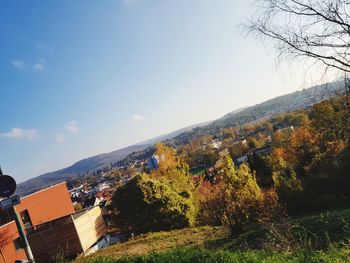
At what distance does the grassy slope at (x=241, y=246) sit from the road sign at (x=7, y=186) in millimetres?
2899

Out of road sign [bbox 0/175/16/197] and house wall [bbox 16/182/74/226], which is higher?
road sign [bbox 0/175/16/197]

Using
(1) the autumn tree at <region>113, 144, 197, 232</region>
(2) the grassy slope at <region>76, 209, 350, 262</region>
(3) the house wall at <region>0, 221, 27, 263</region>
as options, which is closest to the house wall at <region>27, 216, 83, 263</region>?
(1) the autumn tree at <region>113, 144, 197, 232</region>

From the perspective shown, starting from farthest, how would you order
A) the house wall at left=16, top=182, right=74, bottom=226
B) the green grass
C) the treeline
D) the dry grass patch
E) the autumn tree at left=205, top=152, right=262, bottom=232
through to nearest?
the house wall at left=16, top=182, right=74, bottom=226, the treeline, the autumn tree at left=205, top=152, right=262, bottom=232, the dry grass patch, the green grass

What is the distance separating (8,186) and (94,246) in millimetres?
18524

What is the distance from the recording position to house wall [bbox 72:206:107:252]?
991 inches

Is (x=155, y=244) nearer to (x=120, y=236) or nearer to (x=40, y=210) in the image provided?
(x=120, y=236)

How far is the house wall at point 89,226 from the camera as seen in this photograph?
2518cm

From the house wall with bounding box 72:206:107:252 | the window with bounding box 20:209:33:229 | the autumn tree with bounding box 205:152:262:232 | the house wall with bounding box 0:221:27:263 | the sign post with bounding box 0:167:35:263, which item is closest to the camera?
the sign post with bounding box 0:167:35:263

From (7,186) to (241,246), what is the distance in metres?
9.23

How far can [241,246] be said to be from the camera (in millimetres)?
14727

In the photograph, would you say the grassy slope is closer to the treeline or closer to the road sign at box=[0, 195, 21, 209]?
the road sign at box=[0, 195, 21, 209]

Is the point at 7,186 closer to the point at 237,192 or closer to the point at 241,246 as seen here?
the point at 241,246

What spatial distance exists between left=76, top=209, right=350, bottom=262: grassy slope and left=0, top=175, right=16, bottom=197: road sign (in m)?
2.90

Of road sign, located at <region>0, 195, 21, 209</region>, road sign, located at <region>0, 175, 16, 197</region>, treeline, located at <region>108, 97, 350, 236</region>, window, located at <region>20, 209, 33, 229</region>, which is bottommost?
treeline, located at <region>108, 97, 350, 236</region>
